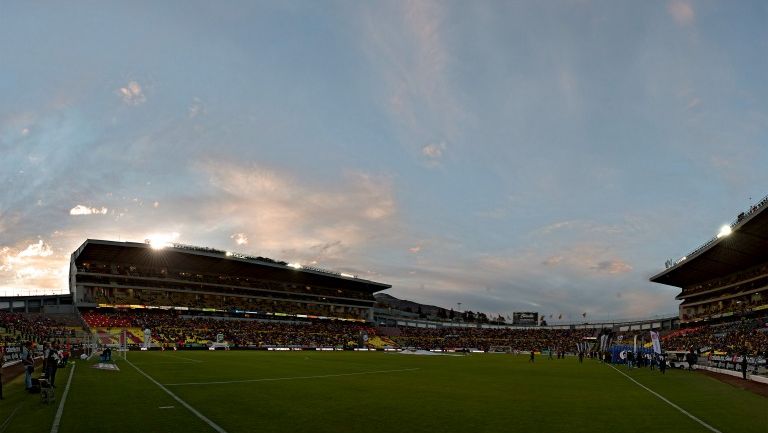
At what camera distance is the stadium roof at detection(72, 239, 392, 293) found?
340 feet

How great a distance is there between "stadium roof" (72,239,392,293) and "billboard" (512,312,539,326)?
64.2 metres

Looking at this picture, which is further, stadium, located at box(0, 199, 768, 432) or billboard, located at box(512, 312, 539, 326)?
billboard, located at box(512, 312, 539, 326)

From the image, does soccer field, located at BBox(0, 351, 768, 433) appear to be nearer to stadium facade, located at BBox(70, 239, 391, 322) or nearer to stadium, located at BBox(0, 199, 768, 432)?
stadium, located at BBox(0, 199, 768, 432)

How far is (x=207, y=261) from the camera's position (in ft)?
385

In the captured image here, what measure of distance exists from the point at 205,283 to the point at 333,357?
63962mm

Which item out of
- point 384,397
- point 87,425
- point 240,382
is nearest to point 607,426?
point 384,397

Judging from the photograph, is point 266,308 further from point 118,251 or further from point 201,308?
point 118,251

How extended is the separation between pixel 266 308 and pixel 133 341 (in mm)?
46312

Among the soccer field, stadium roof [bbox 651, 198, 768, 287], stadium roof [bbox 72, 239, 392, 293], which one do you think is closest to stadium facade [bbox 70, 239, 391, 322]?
stadium roof [bbox 72, 239, 392, 293]

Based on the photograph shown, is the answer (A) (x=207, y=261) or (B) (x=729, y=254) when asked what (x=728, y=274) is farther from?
(A) (x=207, y=261)

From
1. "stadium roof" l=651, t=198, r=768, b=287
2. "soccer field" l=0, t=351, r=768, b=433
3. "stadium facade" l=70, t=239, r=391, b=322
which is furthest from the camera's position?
"stadium facade" l=70, t=239, r=391, b=322

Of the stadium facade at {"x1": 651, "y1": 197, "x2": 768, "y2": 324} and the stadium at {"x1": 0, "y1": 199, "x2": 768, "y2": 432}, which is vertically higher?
the stadium facade at {"x1": 651, "y1": 197, "x2": 768, "y2": 324}

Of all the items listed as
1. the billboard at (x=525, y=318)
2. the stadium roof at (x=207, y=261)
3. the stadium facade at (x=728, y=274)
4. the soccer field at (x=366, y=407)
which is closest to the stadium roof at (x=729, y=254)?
the stadium facade at (x=728, y=274)

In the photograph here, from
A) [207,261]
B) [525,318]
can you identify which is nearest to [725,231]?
[207,261]
